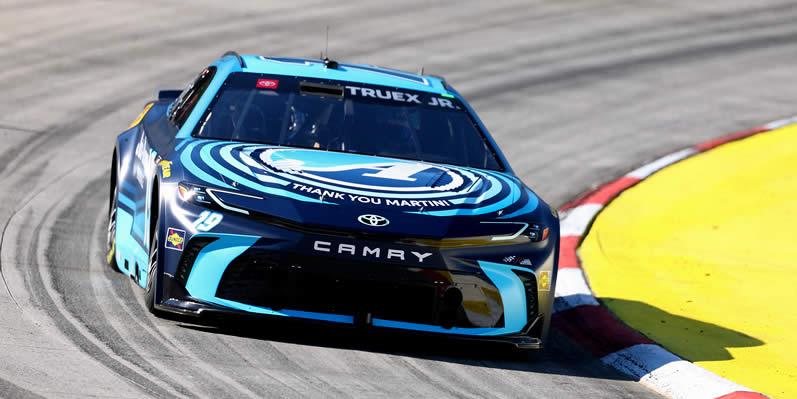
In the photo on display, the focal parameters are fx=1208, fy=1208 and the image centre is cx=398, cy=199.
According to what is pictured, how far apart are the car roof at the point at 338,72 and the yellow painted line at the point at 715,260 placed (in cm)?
184

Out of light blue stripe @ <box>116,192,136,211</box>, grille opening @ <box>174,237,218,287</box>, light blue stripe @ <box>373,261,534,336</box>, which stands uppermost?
grille opening @ <box>174,237,218,287</box>

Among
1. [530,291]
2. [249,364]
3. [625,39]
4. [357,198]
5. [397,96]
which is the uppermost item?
[397,96]

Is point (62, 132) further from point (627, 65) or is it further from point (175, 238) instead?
point (627, 65)

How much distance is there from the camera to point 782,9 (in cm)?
2206

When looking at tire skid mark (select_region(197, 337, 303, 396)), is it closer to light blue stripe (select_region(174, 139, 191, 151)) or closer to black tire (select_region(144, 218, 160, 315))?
black tire (select_region(144, 218, 160, 315))

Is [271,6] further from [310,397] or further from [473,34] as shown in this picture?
[310,397]

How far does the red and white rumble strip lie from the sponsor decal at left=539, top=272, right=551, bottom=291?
0.75 meters

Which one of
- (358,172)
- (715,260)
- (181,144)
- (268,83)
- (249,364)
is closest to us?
(249,364)

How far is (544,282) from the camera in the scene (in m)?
5.88

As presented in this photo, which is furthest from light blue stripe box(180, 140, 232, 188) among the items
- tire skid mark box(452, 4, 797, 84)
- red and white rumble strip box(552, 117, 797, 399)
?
tire skid mark box(452, 4, 797, 84)

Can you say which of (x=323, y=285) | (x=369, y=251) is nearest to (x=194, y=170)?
(x=323, y=285)

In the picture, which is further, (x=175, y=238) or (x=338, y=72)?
(x=338, y=72)

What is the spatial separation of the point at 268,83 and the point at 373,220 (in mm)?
1811

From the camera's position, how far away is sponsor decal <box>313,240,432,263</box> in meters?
5.43
